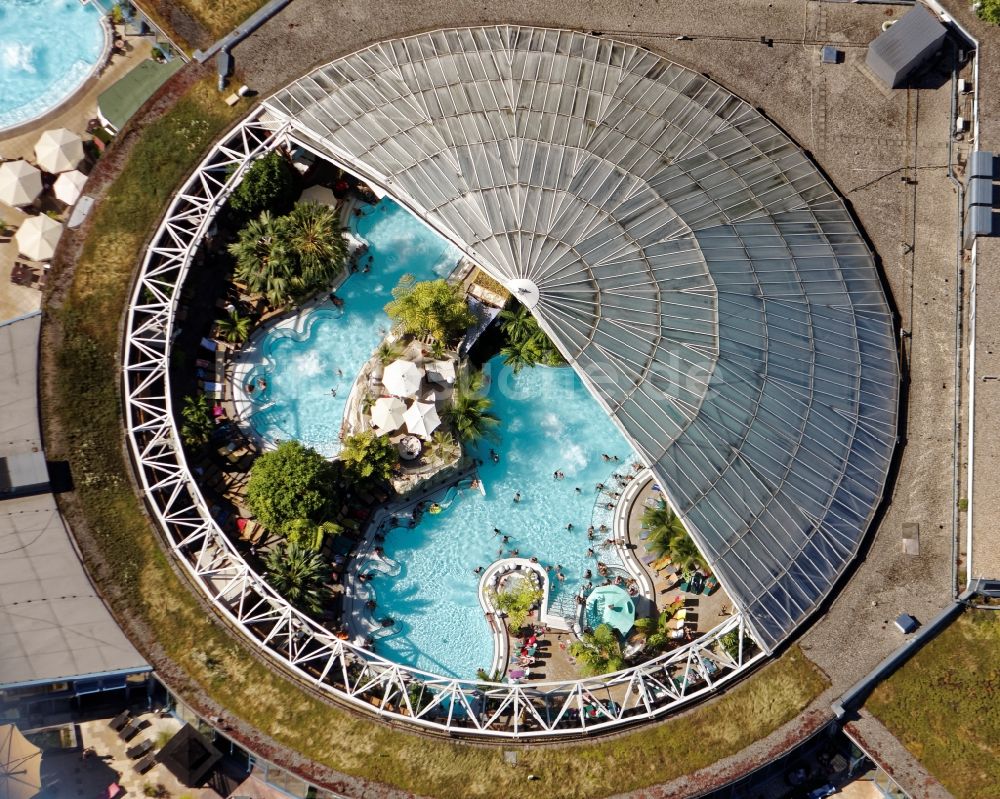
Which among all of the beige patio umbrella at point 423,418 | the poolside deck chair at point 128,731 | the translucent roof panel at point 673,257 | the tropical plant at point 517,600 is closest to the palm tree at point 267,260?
the translucent roof panel at point 673,257

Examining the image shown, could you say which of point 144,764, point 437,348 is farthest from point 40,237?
point 144,764

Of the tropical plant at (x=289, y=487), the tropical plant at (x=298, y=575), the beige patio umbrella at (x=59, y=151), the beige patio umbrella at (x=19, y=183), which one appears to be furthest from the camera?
the beige patio umbrella at (x=59, y=151)

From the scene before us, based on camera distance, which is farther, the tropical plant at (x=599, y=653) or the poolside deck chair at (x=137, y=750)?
the poolside deck chair at (x=137, y=750)

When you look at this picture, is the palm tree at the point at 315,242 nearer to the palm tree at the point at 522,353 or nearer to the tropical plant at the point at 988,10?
the palm tree at the point at 522,353

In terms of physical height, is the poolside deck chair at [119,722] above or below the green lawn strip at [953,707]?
above

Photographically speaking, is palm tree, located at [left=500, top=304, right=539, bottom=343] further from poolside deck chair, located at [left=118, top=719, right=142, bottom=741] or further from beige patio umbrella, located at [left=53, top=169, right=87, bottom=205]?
poolside deck chair, located at [left=118, top=719, right=142, bottom=741]

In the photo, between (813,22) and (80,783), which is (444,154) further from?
(80,783)
